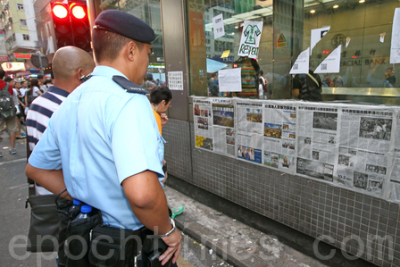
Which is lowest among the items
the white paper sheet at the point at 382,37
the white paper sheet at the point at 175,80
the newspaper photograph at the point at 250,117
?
the newspaper photograph at the point at 250,117

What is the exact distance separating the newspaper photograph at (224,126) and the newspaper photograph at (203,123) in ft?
0.33

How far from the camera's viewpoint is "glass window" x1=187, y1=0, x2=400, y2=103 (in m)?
2.40

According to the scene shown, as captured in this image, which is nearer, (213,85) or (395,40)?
(395,40)

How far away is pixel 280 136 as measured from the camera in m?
2.97

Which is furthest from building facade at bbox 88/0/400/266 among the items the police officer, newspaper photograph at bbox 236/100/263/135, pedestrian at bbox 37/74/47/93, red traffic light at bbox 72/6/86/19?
pedestrian at bbox 37/74/47/93

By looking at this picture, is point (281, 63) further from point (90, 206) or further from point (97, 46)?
point (90, 206)

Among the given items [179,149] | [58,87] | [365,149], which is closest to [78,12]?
[58,87]

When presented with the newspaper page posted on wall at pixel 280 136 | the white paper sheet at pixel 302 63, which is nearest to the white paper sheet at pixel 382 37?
the white paper sheet at pixel 302 63

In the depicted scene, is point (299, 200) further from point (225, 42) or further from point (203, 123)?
point (225, 42)

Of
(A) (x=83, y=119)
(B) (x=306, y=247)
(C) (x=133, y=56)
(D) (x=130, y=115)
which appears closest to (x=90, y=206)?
(A) (x=83, y=119)

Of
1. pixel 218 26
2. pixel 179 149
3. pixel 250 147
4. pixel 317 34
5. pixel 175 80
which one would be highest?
pixel 218 26

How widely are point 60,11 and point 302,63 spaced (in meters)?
4.00

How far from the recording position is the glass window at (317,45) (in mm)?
2404

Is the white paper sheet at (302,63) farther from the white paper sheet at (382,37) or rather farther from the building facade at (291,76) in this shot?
the white paper sheet at (382,37)
